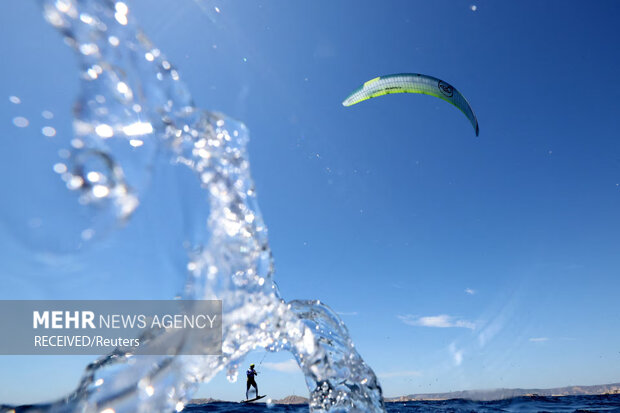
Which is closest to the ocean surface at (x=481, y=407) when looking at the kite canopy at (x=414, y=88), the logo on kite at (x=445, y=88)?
the kite canopy at (x=414, y=88)

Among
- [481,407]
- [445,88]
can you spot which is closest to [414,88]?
[445,88]

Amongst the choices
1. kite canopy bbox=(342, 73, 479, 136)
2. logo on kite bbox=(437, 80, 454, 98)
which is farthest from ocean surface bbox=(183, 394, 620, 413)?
logo on kite bbox=(437, 80, 454, 98)

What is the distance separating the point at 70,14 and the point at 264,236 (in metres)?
4.61

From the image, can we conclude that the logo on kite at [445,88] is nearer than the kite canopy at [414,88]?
Yes

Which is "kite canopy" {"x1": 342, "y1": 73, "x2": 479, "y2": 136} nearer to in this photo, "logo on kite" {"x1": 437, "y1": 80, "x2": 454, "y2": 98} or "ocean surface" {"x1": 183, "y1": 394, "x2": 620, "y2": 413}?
"logo on kite" {"x1": 437, "y1": 80, "x2": 454, "y2": 98}

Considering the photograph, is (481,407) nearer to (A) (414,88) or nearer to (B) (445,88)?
(B) (445,88)

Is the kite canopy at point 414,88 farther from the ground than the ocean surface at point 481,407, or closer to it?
farther from the ground

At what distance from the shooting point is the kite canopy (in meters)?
23.6

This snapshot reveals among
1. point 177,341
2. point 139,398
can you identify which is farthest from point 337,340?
point 139,398

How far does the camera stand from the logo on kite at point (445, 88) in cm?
2338

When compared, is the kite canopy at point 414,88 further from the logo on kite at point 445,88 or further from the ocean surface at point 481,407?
the ocean surface at point 481,407

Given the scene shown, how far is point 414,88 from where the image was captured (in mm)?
24562

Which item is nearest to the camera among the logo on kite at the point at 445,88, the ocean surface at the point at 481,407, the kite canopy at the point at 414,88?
the ocean surface at the point at 481,407

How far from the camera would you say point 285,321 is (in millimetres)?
7016
